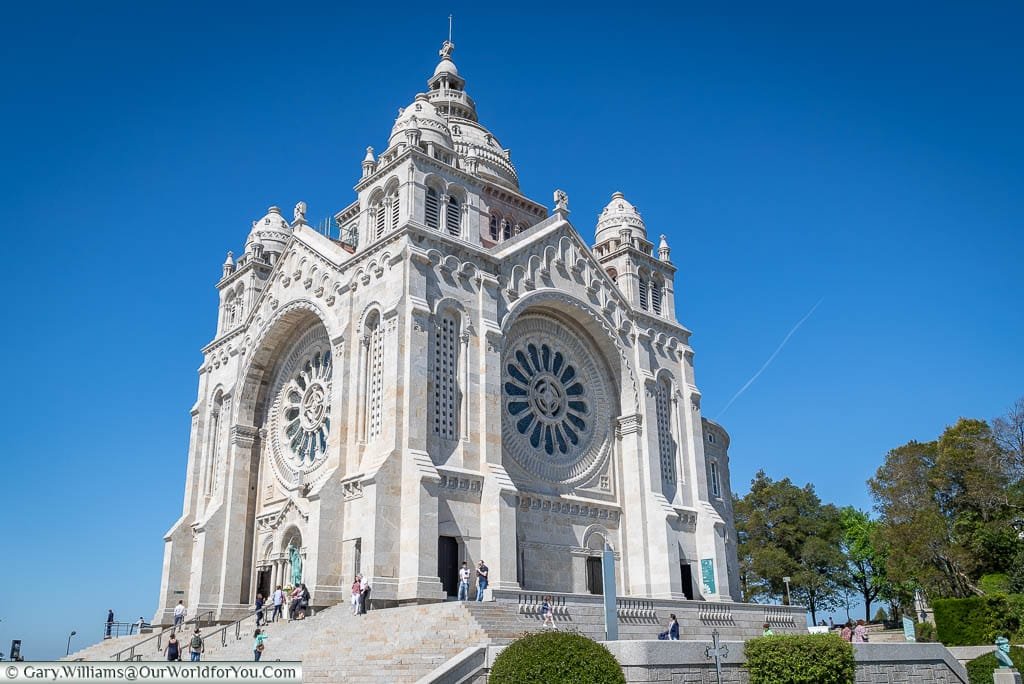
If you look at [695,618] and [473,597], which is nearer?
[473,597]

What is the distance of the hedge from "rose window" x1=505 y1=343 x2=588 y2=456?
16727 millimetres

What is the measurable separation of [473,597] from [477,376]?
8084mm

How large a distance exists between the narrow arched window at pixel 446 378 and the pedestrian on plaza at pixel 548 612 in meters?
8.06

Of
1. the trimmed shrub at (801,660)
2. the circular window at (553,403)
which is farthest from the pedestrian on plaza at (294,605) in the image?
the trimmed shrub at (801,660)

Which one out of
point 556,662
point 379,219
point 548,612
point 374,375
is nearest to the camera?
point 556,662

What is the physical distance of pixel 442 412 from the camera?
1193 inches

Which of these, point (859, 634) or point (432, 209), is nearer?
point (859, 634)

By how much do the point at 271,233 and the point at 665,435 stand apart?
22.1m

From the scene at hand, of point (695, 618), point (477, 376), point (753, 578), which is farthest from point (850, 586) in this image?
point (477, 376)

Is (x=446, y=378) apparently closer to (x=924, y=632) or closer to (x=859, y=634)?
(x=859, y=634)

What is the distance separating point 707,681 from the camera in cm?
1755

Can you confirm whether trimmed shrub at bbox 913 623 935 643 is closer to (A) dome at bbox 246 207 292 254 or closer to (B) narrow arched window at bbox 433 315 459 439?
(B) narrow arched window at bbox 433 315 459 439

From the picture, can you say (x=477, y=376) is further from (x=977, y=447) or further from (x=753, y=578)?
(x=753, y=578)

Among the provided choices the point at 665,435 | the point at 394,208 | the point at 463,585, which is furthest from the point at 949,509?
the point at 394,208
